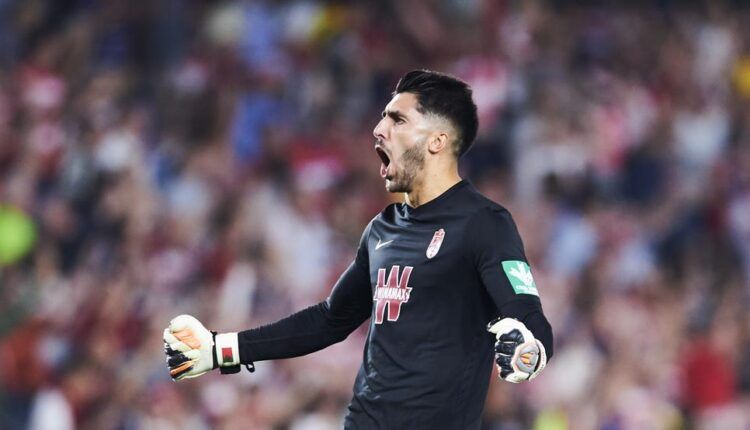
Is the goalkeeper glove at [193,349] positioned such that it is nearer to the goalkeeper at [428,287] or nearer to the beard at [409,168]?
the goalkeeper at [428,287]

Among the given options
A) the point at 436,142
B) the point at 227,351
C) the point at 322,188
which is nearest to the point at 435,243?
the point at 436,142

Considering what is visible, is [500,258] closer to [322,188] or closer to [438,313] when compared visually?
[438,313]

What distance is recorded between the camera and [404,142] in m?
4.51

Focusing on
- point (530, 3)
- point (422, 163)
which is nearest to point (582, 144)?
point (530, 3)

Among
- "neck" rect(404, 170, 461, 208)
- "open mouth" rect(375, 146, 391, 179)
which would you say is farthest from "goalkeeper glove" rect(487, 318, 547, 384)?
"open mouth" rect(375, 146, 391, 179)

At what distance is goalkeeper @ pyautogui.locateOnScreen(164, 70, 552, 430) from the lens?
427 centimetres

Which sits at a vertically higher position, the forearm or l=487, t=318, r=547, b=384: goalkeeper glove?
the forearm

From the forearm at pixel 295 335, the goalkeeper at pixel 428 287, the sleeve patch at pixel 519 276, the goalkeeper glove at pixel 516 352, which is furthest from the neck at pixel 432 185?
the goalkeeper glove at pixel 516 352

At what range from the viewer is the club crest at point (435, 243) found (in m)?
4.36

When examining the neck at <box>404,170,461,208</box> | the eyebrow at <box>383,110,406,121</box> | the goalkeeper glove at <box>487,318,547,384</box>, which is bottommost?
the goalkeeper glove at <box>487,318,547,384</box>

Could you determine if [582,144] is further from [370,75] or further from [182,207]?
[182,207]

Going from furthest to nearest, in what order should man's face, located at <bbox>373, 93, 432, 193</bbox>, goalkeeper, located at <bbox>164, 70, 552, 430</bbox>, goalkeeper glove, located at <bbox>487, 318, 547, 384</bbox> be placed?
man's face, located at <bbox>373, 93, 432, 193</bbox> → goalkeeper, located at <bbox>164, 70, 552, 430</bbox> → goalkeeper glove, located at <bbox>487, 318, 547, 384</bbox>

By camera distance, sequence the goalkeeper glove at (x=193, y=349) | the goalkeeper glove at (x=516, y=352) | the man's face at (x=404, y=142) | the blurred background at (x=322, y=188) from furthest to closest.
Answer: the blurred background at (x=322, y=188) < the goalkeeper glove at (x=193, y=349) < the man's face at (x=404, y=142) < the goalkeeper glove at (x=516, y=352)

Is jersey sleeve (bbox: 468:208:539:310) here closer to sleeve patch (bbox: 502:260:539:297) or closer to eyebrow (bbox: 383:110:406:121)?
sleeve patch (bbox: 502:260:539:297)
